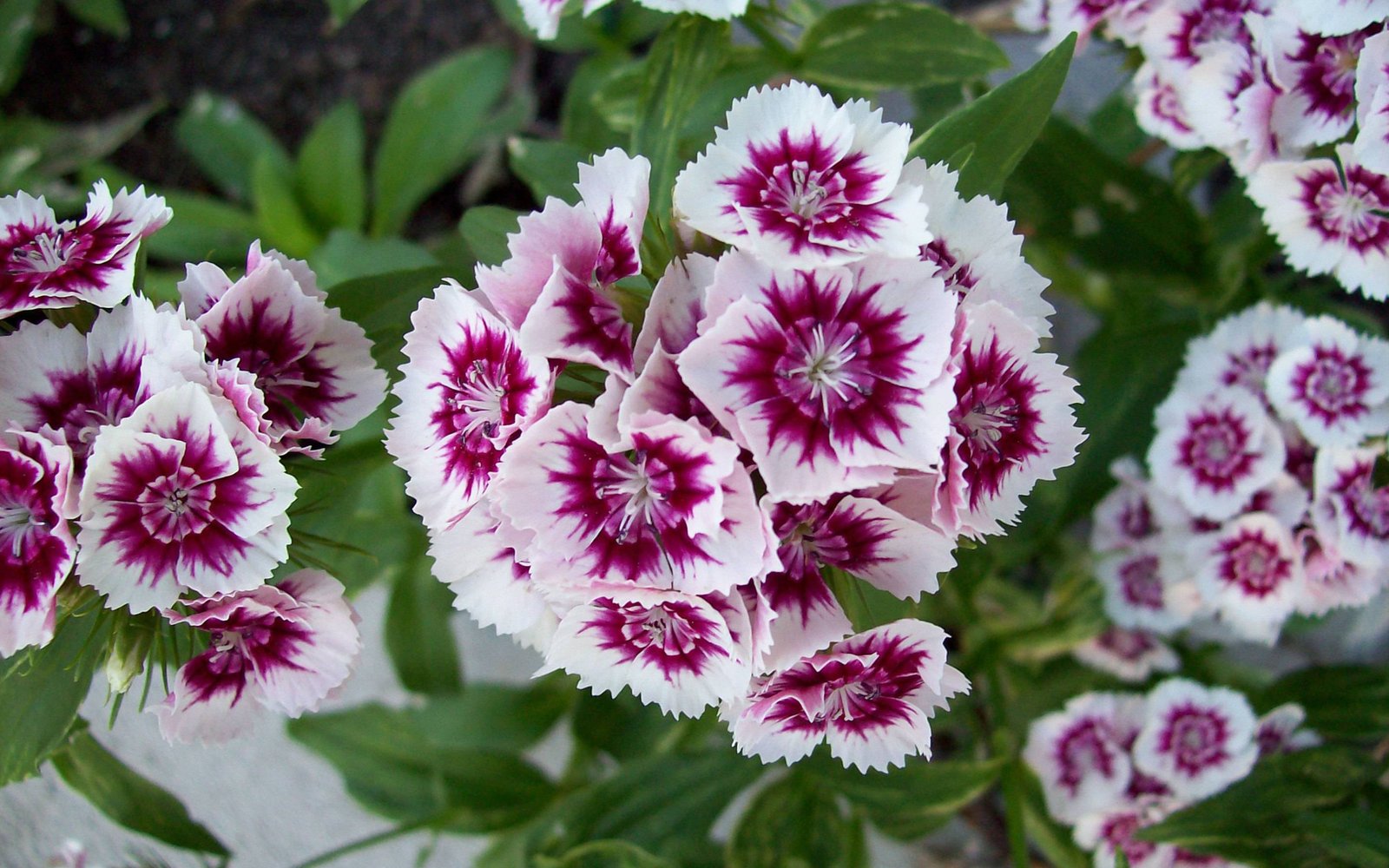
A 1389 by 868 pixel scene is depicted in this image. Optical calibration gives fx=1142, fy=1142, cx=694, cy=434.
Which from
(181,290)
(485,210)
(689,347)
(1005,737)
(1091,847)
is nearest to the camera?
(689,347)

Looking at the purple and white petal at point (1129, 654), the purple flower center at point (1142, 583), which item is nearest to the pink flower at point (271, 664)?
the purple flower center at point (1142, 583)

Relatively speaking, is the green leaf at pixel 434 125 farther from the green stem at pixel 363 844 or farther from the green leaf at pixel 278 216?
the green stem at pixel 363 844

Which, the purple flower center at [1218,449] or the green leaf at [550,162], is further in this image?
the green leaf at [550,162]

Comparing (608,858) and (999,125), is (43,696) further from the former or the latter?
(999,125)

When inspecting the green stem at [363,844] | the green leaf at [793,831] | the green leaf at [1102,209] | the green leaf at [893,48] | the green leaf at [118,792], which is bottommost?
the green leaf at [118,792]

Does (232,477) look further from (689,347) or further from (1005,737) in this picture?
(1005,737)

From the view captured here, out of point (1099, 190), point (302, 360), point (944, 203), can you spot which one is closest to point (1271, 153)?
point (1099, 190)

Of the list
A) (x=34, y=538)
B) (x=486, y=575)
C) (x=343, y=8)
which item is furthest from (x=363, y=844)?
(x=343, y=8)
